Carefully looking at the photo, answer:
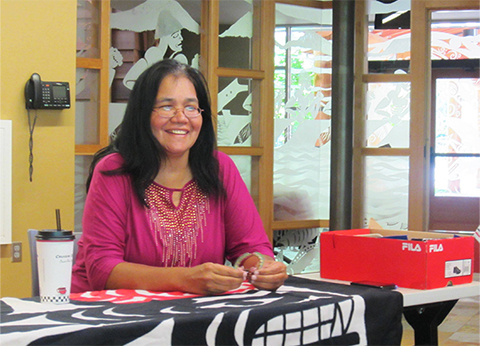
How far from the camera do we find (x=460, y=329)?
382cm

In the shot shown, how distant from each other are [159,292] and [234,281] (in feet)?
0.63

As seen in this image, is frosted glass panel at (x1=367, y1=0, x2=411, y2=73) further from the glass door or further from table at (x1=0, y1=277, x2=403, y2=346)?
the glass door

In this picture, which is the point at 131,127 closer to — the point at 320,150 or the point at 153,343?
the point at 153,343

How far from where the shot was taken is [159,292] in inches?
58.1

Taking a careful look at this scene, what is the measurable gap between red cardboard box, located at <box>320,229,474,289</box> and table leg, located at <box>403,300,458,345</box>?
0.06 m

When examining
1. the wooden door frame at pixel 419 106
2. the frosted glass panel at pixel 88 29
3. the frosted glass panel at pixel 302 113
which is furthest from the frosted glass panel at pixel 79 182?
the wooden door frame at pixel 419 106

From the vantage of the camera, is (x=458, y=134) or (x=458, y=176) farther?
(x=458, y=176)

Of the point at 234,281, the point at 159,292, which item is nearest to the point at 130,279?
the point at 159,292

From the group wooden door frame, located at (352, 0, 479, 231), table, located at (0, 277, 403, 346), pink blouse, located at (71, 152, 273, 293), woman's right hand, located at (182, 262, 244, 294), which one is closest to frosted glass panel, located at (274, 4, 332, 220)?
wooden door frame, located at (352, 0, 479, 231)

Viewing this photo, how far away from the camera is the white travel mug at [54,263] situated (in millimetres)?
1282

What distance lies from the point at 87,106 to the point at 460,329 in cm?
265

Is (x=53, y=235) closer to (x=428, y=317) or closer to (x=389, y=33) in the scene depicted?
(x=428, y=317)

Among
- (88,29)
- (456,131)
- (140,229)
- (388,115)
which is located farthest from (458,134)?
(140,229)

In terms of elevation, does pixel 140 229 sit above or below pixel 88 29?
below
